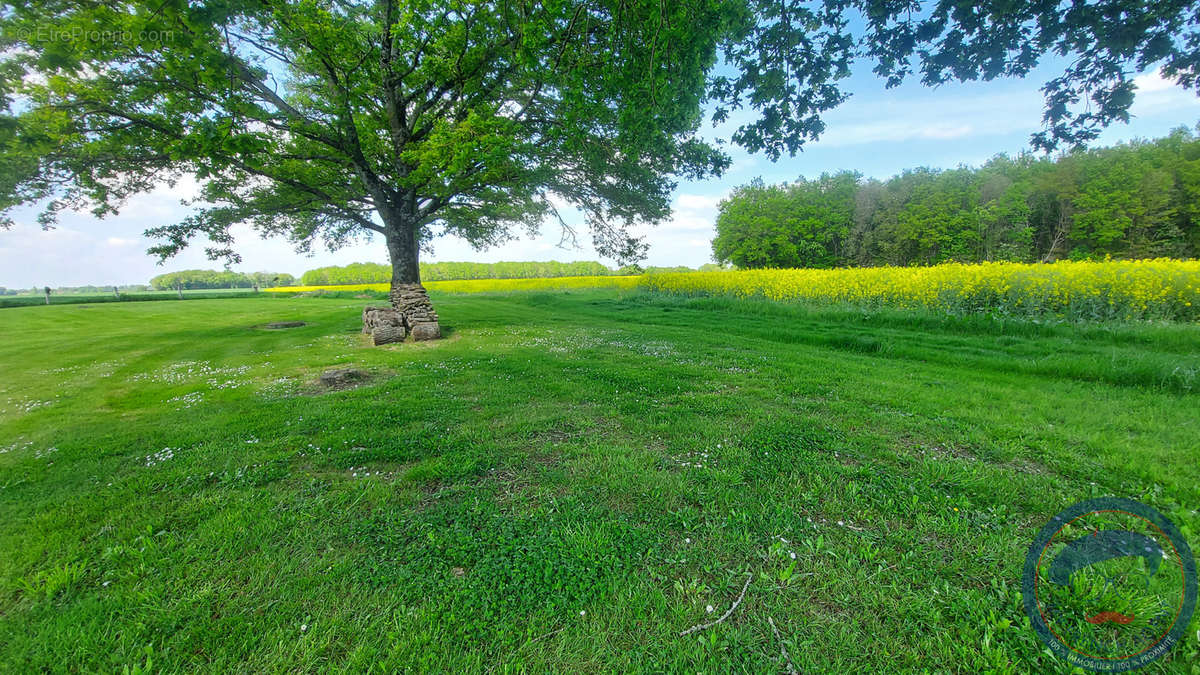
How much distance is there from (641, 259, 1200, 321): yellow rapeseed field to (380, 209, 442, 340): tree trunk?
1921cm

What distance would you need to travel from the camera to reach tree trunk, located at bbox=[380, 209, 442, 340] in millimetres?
13734

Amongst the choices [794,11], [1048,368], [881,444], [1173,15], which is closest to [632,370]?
[881,444]

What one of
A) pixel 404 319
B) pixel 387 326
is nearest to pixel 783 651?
pixel 387 326

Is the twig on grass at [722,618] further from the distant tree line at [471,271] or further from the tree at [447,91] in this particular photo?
the distant tree line at [471,271]

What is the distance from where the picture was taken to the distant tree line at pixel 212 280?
9181 centimetres

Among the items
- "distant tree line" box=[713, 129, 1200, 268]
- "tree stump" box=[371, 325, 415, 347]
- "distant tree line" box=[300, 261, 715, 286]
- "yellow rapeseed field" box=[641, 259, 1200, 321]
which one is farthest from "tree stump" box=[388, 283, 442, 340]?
"distant tree line" box=[300, 261, 715, 286]

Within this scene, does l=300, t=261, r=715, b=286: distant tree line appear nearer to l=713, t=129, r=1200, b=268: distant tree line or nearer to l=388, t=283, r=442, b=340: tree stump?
l=713, t=129, r=1200, b=268: distant tree line

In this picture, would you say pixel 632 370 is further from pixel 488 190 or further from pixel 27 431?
pixel 488 190

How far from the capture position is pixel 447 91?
14062 mm

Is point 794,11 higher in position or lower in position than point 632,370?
higher

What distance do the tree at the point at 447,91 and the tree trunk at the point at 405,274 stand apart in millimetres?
95

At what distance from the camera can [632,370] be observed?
8.47 m

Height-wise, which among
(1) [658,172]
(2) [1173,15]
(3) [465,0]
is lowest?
(2) [1173,15]

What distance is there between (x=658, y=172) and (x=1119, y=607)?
15.5 meters
